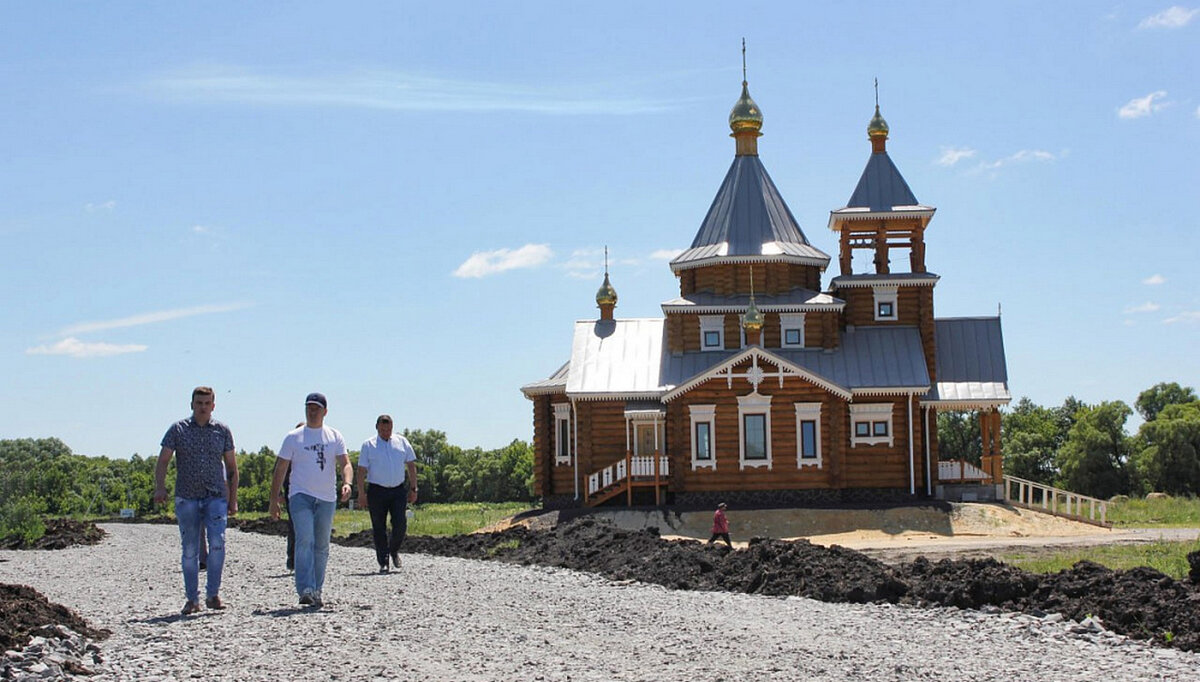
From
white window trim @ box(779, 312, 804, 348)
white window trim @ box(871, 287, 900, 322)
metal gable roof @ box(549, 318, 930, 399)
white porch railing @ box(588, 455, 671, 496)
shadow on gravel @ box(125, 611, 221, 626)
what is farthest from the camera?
white window trim @ box(871, 287, 900, 322)

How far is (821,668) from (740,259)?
27.7 metres

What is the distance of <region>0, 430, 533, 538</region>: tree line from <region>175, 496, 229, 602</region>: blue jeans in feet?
156

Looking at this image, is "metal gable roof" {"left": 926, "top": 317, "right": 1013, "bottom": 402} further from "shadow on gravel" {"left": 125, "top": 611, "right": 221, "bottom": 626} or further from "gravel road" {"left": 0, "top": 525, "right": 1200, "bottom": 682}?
"shadow on gravel" {"left": 125, "top": 611, "right": 221, "bottom": 626}

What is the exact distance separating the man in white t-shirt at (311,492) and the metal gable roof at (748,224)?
84.8 feet

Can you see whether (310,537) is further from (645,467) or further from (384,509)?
(645,467)

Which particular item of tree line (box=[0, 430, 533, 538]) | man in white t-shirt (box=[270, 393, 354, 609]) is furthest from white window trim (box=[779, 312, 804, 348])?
tree line (box=[0, 430, 533, 538])

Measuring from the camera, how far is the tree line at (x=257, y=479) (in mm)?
65562

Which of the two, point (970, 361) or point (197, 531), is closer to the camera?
point (197, 531)

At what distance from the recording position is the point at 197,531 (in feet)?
36.7

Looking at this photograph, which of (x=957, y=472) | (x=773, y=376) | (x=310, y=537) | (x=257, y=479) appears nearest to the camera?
(x=310, y=537)

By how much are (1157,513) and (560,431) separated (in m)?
15.5

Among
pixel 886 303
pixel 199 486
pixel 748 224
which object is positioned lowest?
pixel 199 486

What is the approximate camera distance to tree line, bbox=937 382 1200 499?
5628 centimetres

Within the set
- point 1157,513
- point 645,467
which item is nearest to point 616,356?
point 645,467
